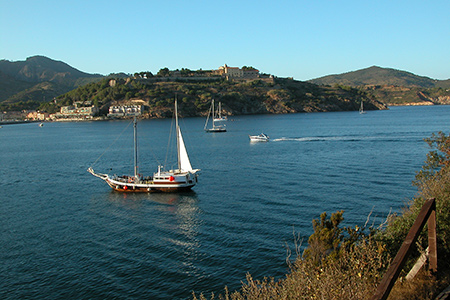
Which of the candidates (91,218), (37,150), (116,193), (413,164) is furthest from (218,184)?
(37,150)

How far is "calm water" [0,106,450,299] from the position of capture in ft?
58.4

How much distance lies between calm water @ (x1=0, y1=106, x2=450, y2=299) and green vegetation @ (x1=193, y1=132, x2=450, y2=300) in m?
5.95

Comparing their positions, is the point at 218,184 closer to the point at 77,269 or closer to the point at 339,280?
the point at 77,269

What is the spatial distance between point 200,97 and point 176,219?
146 m

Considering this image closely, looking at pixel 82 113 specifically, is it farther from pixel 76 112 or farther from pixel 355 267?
pixel 355 267

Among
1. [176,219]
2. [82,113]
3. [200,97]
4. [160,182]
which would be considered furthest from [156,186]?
[82,113]

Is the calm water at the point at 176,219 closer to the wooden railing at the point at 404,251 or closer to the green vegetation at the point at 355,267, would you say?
the green vegetation at the point at 355,267

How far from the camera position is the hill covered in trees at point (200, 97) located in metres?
165

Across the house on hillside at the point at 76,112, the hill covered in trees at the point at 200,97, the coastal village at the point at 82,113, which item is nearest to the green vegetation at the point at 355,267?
the coastal village at the point at 82,113

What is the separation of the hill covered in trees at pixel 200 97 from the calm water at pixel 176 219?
379 ft

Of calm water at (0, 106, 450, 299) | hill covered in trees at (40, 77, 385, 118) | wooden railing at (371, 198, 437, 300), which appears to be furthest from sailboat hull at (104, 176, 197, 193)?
hill covered in trees at (40, 77, 385, 118)

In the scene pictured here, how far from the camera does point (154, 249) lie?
2112cm

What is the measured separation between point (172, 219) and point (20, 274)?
1026 cm

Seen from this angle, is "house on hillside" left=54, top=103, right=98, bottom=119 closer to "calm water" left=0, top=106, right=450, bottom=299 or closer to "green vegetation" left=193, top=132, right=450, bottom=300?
"calm water" left=0, top=106, right=450, bottom=299
